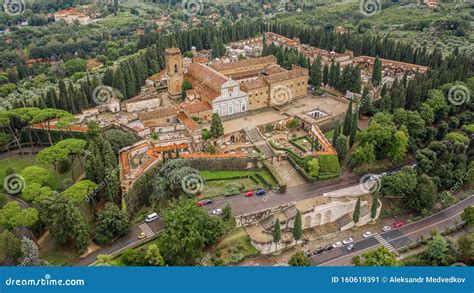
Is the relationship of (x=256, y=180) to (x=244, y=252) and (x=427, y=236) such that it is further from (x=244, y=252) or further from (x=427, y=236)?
(x=427, y=236)

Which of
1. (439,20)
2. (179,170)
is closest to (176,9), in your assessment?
(439,20)

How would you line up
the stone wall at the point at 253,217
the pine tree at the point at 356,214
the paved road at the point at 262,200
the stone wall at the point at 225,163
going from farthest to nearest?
1. the stone wall at the point at 225,163
2. the stone wall at the point at 253,217
3. the pine tree at the point at 356,214
4. the paved road at the point at 262,200

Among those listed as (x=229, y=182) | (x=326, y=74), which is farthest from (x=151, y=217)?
(x=326, y=74)

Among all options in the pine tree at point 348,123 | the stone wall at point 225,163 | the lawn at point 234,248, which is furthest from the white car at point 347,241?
the pine tree at point 348,123

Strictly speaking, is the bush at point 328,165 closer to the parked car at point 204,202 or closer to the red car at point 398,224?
the red car at point 398,224

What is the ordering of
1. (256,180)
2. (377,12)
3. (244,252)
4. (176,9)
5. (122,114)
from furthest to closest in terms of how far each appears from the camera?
(176,9)
(377,12)
(122,114)
(256,180)
(244,252)

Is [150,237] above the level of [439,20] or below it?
below

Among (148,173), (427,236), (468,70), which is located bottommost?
(427,236)
